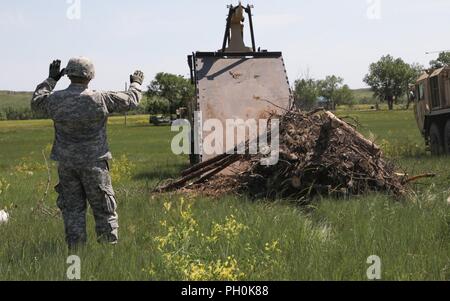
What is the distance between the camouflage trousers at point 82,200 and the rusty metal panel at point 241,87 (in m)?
6.18

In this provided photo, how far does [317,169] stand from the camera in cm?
919

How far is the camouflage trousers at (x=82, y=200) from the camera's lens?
6.11 m

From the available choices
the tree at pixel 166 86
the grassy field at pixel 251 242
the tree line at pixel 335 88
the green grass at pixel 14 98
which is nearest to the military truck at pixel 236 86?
the grassy field at pixel 251 242

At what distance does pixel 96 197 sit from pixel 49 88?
1.24 meters

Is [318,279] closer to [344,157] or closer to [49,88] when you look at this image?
[49,88]

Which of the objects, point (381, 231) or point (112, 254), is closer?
point (112, 254)

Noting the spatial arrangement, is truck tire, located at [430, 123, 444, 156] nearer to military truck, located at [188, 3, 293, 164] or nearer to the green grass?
military truck, located at [188, 3, 293, 164]

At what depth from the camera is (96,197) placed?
6172 millimetres

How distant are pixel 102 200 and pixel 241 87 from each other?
24.3 ft

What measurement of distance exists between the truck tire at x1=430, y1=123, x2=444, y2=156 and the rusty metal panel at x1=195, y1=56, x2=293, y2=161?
6.40 metres

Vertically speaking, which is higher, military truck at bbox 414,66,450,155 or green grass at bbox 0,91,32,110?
green grass at bbox 0,91,32,110

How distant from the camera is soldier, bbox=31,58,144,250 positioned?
6023 millimetres

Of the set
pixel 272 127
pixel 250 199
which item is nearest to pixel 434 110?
pixel 272 127

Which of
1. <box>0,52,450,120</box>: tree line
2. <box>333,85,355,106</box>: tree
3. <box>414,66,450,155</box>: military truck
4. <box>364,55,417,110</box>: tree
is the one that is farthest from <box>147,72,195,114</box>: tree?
<box>414,66,450,155</box>: military truck
